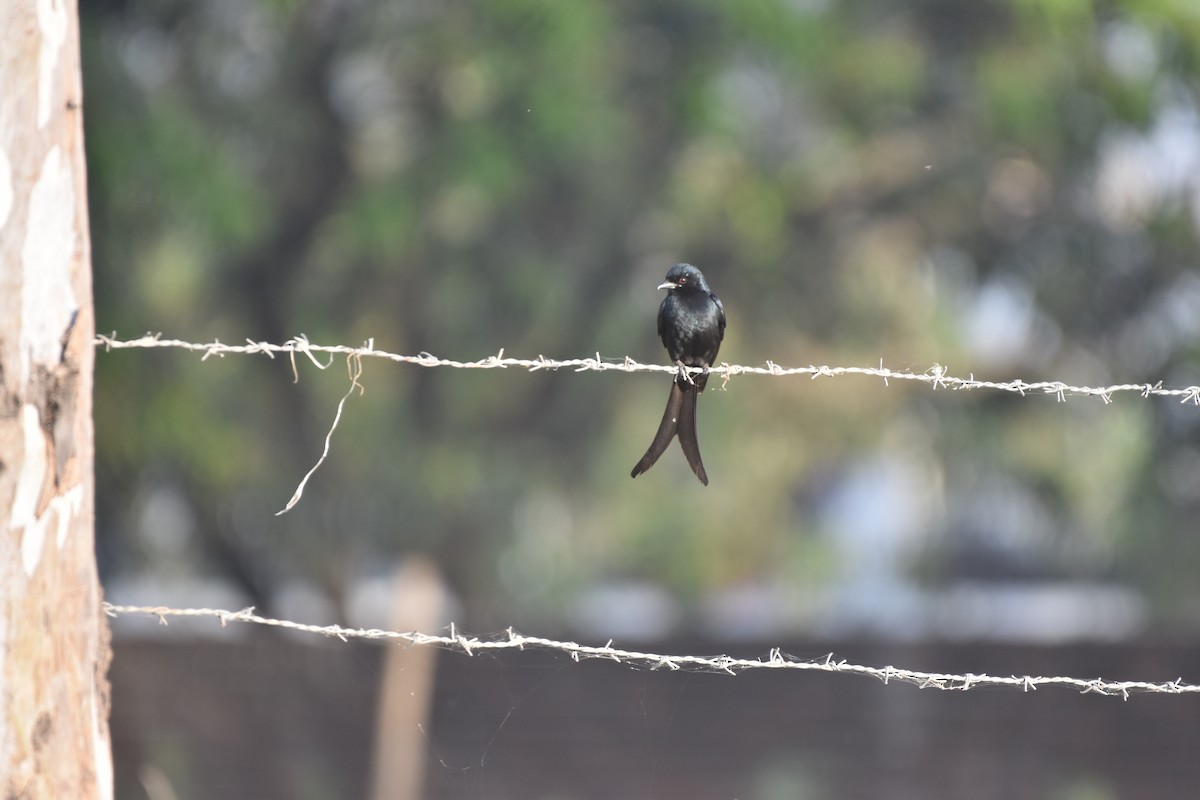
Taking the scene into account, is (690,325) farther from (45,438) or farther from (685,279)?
(45,438)

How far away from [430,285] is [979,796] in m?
4.49

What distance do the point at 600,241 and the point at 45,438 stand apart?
6958mm

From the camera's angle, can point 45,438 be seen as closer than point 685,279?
Yes

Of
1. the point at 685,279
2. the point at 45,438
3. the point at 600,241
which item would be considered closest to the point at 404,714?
the point at 600,241

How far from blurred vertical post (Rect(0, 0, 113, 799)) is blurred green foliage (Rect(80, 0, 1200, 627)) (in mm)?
4617

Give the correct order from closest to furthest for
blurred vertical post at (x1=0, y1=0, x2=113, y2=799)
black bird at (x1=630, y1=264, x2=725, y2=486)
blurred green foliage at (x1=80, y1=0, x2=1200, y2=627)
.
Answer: blurred vertical post at (x1=0, y1=0, x2=113, y2=799), black bird at (x1=630, y1=264, x2=725, y2=486), blurred green foliage at (x1=80, y1=0, x2=1200, y2=627)

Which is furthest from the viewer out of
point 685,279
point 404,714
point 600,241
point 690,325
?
point 600,241

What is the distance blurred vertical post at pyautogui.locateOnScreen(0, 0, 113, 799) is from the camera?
1987mm

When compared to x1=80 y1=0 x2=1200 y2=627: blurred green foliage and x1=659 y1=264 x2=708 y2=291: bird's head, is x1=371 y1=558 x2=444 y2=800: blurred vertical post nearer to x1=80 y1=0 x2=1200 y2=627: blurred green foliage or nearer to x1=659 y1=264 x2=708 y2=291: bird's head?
x1=80 y1=0 x2=1200 y2=627: blurred green foliage

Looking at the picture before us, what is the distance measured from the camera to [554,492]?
1034 centimetres

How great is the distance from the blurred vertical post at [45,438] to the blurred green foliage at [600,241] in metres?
4.62

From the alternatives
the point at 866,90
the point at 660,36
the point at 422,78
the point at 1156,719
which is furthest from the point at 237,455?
the point at 1156,719

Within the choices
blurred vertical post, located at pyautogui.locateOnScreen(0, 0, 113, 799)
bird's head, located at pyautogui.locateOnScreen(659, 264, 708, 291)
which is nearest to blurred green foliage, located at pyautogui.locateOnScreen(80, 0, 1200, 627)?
bird's head, located at pyautogui.locateOnScreen(659, 264, 708, 291)

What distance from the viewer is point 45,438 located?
2.04 m
